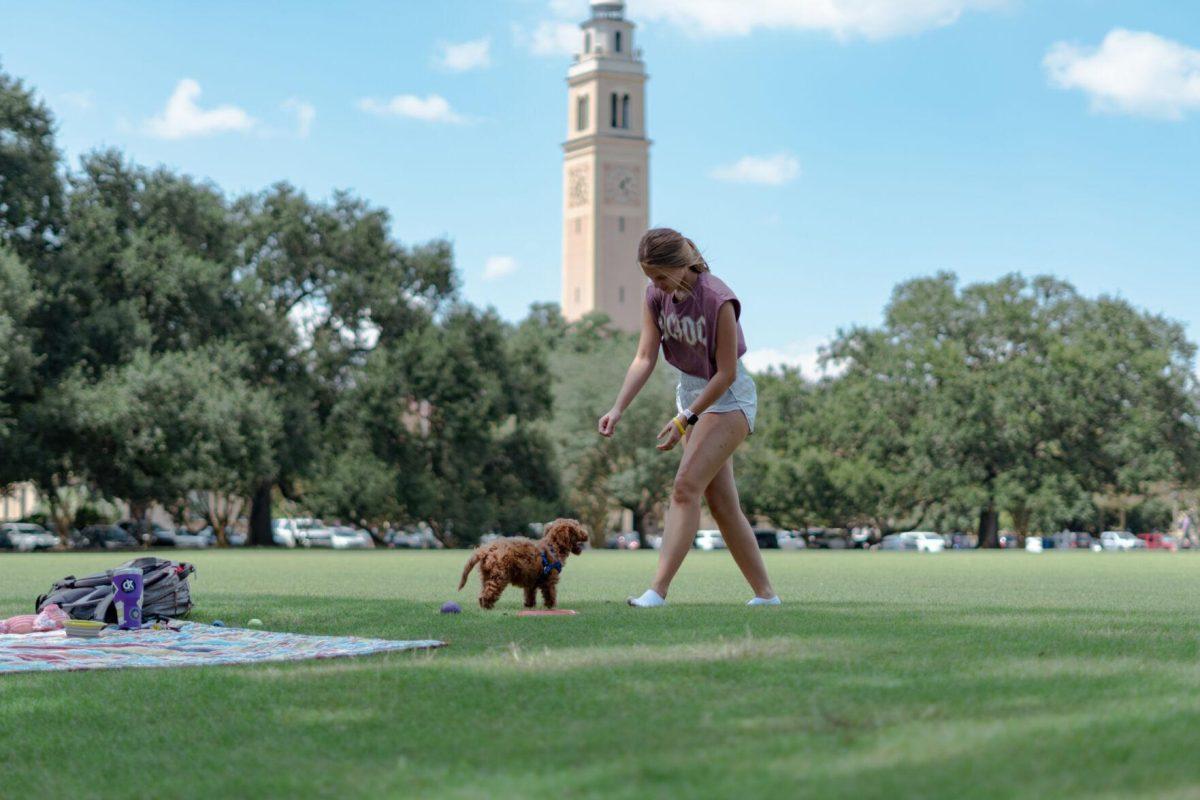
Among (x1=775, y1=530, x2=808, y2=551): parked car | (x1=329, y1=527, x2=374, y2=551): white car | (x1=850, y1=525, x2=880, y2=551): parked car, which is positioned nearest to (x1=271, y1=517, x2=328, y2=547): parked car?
(x1=329, y1=527, x2=374, y2=551): white car

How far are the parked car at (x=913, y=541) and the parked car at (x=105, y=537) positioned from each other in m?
35.2

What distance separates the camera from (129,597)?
27.8ft

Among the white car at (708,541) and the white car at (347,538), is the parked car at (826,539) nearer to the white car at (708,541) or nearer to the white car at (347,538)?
the white car at (708,541)

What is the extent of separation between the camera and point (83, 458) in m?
Result: 41.7

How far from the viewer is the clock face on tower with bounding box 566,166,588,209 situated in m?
133

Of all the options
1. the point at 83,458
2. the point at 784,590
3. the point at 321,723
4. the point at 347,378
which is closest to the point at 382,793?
the point at 321,723

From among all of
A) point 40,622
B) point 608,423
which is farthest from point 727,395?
point 40,622

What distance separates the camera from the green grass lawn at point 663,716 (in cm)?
363

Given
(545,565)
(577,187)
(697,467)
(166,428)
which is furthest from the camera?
(577,187)

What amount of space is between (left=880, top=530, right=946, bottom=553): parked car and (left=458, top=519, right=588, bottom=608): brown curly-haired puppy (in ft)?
216

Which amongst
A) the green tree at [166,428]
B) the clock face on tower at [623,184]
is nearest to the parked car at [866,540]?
the green tree at [166,428]

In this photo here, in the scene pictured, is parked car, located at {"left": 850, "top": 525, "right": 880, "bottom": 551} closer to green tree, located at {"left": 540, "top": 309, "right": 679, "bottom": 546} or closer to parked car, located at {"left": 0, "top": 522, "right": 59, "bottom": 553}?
green tree, located at {"left": 540, "top": 309, "right": 679, "bottom": 546}

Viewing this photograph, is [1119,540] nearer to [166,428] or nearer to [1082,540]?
[1082,540]

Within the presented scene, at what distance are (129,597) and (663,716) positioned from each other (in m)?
4.82
